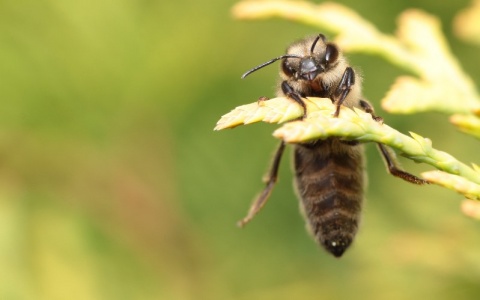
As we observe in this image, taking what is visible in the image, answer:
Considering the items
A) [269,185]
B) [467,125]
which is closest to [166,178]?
[269,185]

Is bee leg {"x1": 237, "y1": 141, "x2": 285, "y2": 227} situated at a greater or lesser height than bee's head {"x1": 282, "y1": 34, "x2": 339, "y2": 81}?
lesser

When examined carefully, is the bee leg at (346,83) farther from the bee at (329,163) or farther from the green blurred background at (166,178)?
the green blurred background at (166,178)

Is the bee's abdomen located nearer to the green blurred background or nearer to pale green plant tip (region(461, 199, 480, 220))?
pale green plant tip (region(461, 199, 480, 220))

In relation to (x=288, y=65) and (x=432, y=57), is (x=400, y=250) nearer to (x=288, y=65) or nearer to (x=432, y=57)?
(x=432, y=57)

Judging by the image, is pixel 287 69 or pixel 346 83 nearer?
pixel 346 83

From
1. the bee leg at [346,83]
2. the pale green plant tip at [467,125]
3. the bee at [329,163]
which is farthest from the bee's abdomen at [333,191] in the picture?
Answer: the pale green plant tip at [467,125]

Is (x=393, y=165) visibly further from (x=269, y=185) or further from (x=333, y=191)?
(x=269, y=185)

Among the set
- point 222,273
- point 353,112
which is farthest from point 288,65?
point 222,273

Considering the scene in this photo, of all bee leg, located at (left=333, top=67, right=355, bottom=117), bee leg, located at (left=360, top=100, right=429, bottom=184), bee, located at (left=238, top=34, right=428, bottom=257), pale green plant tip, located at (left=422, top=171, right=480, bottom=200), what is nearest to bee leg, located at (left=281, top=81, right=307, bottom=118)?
bee, located at (left=238, top=34, right=428, bottom=257)
